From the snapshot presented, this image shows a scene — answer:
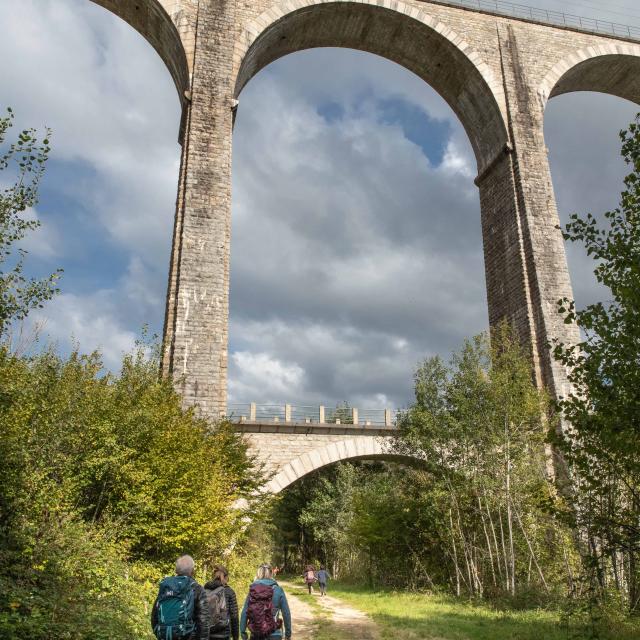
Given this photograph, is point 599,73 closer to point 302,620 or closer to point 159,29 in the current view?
point 159,29

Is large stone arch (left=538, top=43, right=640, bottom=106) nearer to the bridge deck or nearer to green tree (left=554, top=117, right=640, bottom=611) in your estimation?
the bridge deck

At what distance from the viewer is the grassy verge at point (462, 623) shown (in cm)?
917

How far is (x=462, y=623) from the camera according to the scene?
10742 mm

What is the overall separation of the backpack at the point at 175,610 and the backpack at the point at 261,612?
0.90 metres

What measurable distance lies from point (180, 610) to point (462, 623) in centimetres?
821

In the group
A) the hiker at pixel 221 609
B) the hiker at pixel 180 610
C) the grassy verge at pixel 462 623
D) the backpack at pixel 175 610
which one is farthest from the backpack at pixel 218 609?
the grassy verge at pixel 462 623

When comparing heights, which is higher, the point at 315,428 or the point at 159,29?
the point at 159,29

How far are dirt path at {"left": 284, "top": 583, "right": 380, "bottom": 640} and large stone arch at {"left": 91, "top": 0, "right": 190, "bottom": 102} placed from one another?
14.4 m

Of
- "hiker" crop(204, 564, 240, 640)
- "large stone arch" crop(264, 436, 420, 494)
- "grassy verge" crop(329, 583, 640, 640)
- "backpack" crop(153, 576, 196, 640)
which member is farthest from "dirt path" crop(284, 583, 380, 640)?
"backpack" crop(153, 576, 196, 640)

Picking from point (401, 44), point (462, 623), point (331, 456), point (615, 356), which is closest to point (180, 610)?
point (615, 356)

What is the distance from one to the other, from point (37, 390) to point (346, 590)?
17047 mm

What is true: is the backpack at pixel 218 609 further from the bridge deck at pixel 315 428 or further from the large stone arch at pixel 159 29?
the large stone arch at pixel 159 29

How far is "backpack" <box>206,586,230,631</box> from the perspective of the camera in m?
5.09

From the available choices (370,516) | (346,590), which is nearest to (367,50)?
(370,516)
